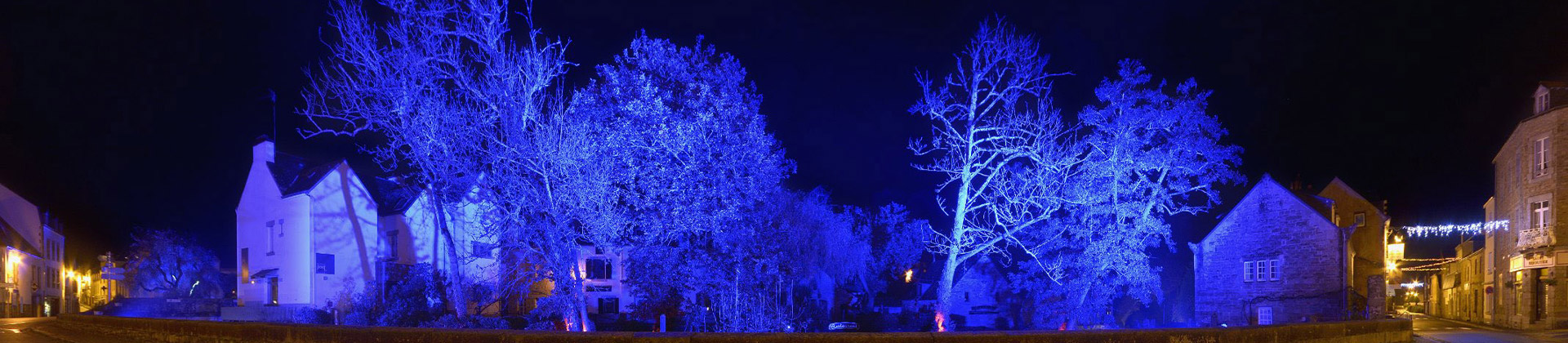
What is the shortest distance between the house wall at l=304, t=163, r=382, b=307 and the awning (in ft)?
5.07

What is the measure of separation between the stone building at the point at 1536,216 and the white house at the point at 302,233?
124ft

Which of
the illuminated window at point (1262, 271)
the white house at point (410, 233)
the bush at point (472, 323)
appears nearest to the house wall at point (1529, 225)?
the illuminated window at point (1262, 271)

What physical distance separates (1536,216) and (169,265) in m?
63.3

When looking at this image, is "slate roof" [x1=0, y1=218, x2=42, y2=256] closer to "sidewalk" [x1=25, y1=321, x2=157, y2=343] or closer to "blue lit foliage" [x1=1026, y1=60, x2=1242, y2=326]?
"sidewalk" [x1=25, y1=321, x2=157, y2=343]

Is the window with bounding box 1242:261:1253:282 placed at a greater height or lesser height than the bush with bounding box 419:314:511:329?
greater

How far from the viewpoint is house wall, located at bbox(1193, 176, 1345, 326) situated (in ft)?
111

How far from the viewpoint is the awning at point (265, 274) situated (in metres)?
34.4

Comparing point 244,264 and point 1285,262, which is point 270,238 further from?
point 1285,262

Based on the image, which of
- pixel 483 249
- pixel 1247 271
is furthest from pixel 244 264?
pixel 1247 271

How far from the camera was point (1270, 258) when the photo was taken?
35.0 meters

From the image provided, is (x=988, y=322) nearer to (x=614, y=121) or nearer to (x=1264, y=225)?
(x=1264, y=225)

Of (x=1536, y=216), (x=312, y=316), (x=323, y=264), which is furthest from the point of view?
(x=323, y=264)

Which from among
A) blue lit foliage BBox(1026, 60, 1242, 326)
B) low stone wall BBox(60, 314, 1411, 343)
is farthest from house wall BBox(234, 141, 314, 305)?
blue lit foliage BBox(1026, 60, 1242, 326)

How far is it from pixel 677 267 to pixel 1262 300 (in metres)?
23.3
